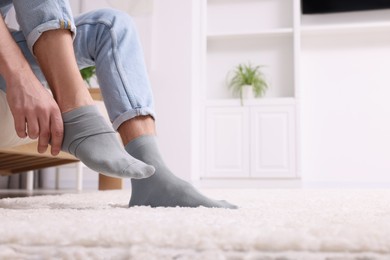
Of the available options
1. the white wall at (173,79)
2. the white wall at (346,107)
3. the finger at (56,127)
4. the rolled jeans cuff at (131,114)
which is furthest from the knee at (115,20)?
the white wall at (346,107)

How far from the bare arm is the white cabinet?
10.1 ft

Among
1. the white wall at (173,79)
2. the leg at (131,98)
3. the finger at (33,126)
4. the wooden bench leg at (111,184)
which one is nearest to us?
the finger at (33,126)

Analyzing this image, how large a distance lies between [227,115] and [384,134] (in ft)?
3.77

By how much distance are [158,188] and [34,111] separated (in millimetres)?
230

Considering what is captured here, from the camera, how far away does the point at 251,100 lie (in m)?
3.80

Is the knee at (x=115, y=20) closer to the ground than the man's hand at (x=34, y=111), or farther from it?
farther from it

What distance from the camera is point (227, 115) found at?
3.85 m

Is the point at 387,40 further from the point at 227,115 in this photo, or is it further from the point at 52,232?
the point at 52,232

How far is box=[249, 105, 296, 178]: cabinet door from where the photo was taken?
370 cm

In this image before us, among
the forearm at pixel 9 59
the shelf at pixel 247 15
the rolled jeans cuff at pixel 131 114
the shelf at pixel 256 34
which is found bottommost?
the rolled jeans cuff at pixel 131 114

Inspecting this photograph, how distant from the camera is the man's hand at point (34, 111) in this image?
0.72 metres

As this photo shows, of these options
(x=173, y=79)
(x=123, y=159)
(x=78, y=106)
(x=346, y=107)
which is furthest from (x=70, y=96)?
(x=346, y=107)

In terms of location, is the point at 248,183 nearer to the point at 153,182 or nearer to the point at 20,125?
the point at 153,182

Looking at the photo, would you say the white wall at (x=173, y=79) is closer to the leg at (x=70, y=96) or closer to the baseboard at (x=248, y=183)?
the baseboard at (x=248, y=183)
